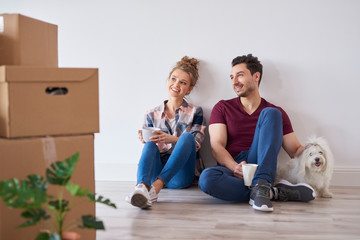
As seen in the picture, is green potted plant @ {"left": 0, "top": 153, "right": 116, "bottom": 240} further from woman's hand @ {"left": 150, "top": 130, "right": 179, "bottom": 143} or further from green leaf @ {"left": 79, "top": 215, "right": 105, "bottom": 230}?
woman's hand @ {"left": 150, "top": 130, "right": 179, "bottom": 143}

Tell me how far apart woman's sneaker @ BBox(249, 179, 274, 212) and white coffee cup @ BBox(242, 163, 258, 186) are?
5 centimetres

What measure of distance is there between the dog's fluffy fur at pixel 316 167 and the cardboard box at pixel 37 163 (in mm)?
1486

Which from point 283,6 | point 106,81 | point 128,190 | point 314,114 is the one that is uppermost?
point 283,6

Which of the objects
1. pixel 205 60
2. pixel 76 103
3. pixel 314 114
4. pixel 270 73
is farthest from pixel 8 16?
pixel 314 114

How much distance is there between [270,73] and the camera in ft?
9.78

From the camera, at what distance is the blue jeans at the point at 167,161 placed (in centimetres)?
245

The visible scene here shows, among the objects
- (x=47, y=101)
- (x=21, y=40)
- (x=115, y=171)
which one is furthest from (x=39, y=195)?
(x=115, y=171)

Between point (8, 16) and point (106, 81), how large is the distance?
1709mm

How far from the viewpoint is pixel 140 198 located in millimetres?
2270

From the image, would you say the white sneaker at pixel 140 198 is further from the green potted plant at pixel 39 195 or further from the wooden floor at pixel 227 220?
the green potted plant at pixel 39 195

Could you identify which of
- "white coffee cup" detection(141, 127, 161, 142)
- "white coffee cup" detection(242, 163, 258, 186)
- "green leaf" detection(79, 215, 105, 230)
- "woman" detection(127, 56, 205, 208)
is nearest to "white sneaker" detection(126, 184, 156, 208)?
"woman" detection(127, 56, 205, 208)

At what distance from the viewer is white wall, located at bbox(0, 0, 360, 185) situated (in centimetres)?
292

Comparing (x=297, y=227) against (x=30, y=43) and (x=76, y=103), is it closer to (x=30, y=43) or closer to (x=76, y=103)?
(x=76, y=103)

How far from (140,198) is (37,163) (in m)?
0.91
